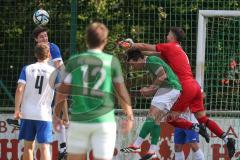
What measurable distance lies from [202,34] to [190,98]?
4.64 ft

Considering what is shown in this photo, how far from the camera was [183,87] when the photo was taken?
13.0 metres

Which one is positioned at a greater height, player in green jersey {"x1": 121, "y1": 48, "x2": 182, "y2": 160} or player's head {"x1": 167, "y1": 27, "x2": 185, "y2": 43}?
player's head {"x1": 167, "y1": 27, "x2": 185, "y2": 43}

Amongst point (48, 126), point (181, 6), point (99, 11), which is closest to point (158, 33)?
point (181, 6)

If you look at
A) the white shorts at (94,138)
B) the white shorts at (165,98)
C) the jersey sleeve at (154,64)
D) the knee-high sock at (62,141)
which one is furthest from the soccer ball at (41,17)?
the white shorts at (94,138)

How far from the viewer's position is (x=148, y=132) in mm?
12836

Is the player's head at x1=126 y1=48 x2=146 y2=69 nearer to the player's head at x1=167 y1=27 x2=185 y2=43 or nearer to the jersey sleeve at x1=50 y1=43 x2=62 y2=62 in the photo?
the player's head at x1=167 y1=27 x2=185 y2=43

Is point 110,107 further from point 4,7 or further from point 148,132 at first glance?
point 4,7

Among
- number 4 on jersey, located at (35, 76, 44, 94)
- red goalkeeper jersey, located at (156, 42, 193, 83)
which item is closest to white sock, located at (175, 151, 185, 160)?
red goalkeeper jersey, located at (156, 42, 193, 83)

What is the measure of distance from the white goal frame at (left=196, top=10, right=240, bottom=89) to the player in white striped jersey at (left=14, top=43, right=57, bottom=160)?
11.2 ft

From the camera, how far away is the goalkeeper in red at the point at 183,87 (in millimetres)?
12992

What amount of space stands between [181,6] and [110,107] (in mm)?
6393

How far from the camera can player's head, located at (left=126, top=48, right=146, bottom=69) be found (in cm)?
1285

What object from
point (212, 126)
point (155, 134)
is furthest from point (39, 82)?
point (212, 126)

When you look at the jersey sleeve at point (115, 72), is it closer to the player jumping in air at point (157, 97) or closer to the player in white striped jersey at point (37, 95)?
the player in white striped jersey at point (37, 95)
